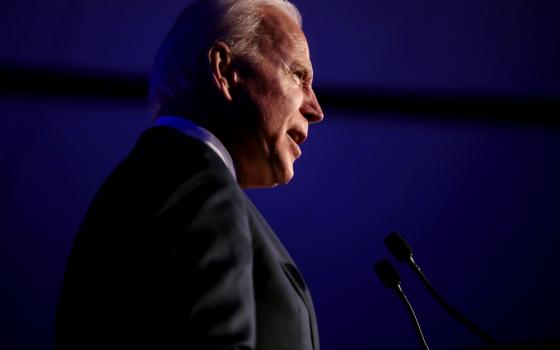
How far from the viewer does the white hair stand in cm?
112

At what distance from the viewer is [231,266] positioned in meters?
0.73

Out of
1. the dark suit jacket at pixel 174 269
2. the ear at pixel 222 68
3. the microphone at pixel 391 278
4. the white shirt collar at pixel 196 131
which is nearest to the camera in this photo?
the dark suit jacket at pixel 174 269

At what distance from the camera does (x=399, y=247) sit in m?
1.27

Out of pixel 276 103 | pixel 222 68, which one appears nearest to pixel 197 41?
pixel 222 68

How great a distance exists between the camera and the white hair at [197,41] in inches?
44.1

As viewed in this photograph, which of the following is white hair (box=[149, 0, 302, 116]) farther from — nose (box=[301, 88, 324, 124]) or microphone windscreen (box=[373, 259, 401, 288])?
microphone windscreen (box=[373, 259, 401, 288])

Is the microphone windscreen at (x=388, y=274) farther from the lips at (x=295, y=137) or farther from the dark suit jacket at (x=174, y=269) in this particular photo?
the dark suit jacket at (x=174, y=269)

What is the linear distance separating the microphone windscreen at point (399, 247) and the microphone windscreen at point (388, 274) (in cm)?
3

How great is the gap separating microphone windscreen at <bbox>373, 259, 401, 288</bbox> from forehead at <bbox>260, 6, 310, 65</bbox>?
40 centimetres

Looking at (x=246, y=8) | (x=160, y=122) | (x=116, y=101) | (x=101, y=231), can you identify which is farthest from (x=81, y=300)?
(x=116, y=101)

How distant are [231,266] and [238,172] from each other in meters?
0.39

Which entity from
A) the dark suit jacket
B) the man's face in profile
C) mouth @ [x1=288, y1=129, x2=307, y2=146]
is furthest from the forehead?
the dark suit jacket

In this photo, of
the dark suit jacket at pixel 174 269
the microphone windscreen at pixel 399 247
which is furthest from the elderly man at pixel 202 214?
the microphone windscreen at pixel 399 247

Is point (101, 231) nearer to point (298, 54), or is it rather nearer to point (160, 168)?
point (160, 168)
